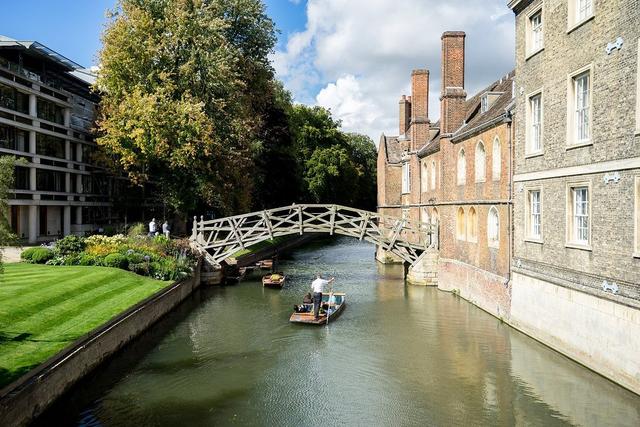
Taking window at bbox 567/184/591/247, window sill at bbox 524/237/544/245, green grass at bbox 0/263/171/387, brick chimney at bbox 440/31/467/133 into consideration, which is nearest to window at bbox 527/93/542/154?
window at bbox 567/184/591/247

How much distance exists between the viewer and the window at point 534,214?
1521 cm

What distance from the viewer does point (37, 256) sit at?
19.8 metres

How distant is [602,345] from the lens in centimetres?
1148

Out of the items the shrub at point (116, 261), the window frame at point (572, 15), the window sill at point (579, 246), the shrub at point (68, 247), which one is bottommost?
the shrub at point (116, 261)

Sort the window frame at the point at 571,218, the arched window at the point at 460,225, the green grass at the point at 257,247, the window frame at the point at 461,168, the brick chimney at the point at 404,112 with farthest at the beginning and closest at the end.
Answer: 1. the brick chimney at the point at 404,112
2. the green grass at the point at 257,247
3. the arched window at the point at 460,225
4. the window frame at the point at 461,168
5. the window frame at the point at 571,218

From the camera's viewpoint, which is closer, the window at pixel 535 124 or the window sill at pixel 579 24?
the window sill at pixel 579 24

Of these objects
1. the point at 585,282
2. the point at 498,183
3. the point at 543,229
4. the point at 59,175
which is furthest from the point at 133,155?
the point at 585,282

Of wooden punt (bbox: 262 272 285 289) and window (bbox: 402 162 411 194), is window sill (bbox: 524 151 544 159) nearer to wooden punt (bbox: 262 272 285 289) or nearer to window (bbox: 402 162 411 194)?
wooden punt (bbox: 262 272 285 289)

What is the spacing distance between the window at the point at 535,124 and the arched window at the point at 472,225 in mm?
6025

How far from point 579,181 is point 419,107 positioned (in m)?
17.7

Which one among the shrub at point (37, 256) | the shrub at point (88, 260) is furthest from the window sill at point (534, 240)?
the shrub at point (37, 256)

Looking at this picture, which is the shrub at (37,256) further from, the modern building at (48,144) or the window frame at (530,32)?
the window frame at (530,32)

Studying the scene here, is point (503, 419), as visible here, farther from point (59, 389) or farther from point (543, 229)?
point (59, 389)

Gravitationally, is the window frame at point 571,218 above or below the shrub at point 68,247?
above
